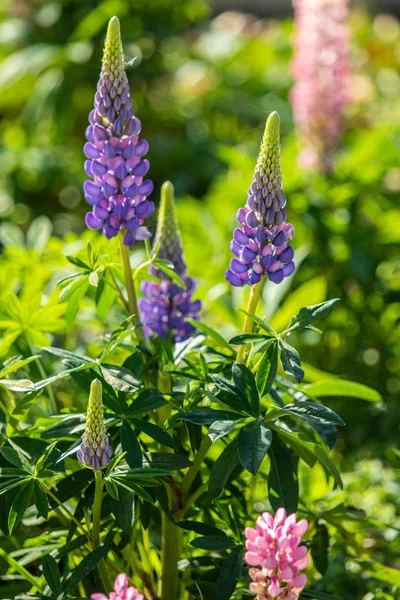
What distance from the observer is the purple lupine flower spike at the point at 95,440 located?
1.44m

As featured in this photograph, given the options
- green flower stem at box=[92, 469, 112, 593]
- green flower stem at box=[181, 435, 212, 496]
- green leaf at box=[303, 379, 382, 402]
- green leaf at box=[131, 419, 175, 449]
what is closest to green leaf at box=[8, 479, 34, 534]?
green flower stem at box=[92, 469, 112, 593]

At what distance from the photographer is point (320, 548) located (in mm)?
1859

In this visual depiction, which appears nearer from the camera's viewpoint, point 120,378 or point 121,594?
point 121,594

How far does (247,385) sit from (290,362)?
0.31 feet

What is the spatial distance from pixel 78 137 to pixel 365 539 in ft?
13.0

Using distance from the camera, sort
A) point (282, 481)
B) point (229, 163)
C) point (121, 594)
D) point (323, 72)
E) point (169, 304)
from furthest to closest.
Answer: point (229, 163), point (323, 72), point (169, 304), point (282, 481), point (121, 594)

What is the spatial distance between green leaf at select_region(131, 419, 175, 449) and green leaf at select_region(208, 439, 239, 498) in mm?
95

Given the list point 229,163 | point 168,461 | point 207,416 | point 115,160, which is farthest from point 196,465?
point 229,163

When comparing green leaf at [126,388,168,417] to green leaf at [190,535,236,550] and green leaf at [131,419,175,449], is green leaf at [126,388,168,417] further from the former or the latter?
green leaf at [190,535,236,550]

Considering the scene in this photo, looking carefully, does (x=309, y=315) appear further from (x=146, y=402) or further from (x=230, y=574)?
(x=230, y=574)

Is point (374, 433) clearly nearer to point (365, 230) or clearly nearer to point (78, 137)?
point (365, 230)

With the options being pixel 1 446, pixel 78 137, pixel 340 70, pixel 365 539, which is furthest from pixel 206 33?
pixel 1 446

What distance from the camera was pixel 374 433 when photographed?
3.12 meters

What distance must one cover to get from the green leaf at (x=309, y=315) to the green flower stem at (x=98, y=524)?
437 mm
